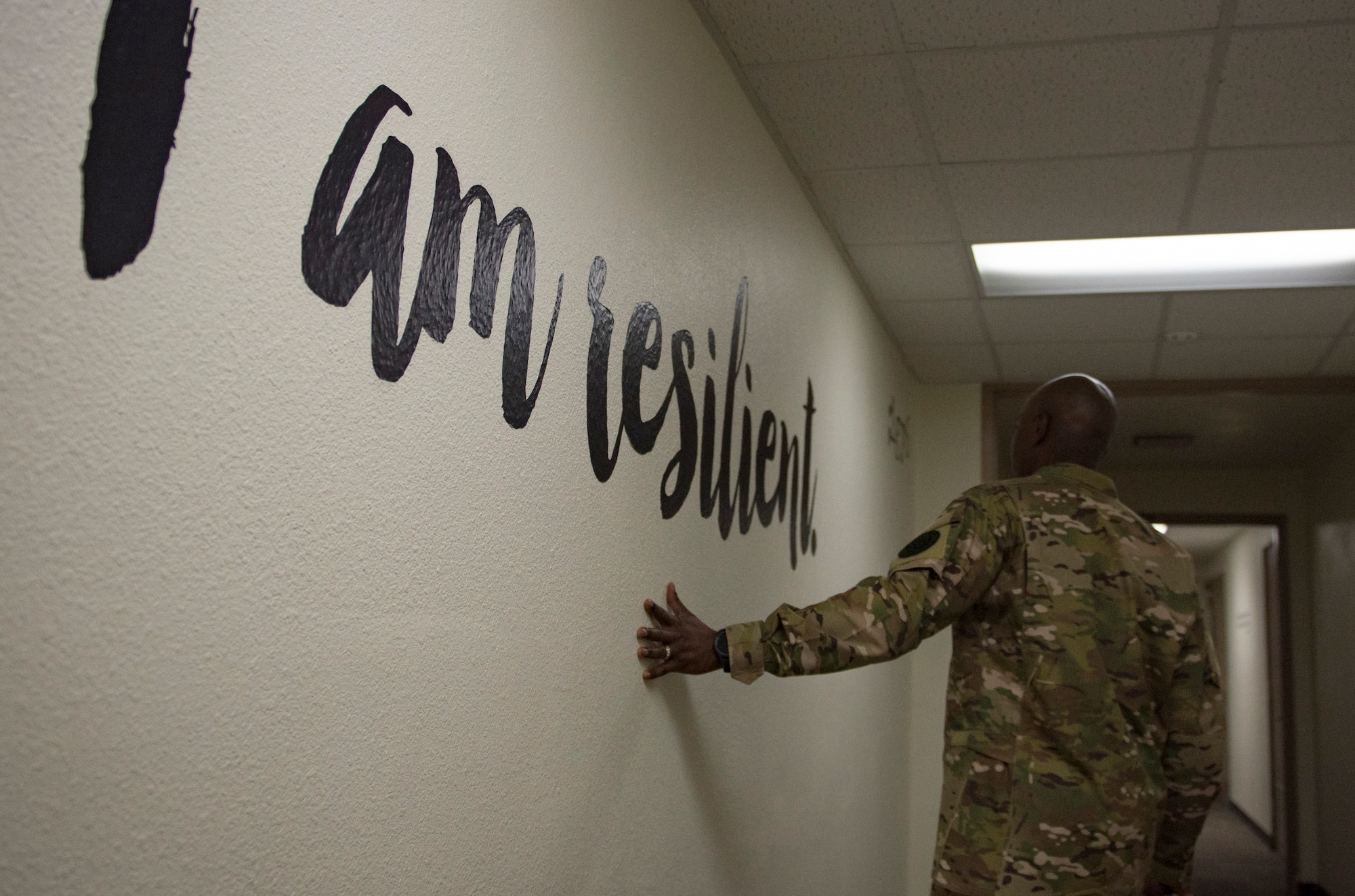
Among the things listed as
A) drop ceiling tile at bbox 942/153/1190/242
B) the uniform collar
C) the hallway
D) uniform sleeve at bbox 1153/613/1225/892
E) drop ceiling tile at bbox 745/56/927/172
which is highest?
drop ceiling tile at bbox 942/153/1190/242

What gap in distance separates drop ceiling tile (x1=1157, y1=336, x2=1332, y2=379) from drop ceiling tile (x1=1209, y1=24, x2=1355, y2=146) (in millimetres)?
1971

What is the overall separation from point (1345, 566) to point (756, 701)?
15.6ft

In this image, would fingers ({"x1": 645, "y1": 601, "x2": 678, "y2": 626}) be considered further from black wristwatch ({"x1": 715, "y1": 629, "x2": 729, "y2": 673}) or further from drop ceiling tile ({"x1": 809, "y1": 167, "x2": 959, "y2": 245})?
drop ceiling tile ({"x1": 809, "y1": 167, "x2": 959, "y2": 245})

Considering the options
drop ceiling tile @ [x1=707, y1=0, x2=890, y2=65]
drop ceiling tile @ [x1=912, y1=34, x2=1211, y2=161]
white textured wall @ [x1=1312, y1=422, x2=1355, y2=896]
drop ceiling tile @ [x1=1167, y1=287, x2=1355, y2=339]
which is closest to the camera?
drop ceiling tile @ [x1=707, y1=0, x2=890, y2=65]

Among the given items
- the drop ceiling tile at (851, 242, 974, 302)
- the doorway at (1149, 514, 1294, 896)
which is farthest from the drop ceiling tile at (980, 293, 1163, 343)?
the doorway at (1149, 514, 1294, 896)

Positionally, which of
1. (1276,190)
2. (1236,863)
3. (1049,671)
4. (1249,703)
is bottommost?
(1236,863)

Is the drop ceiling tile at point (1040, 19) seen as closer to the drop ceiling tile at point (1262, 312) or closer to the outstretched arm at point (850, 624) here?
the outstretched arm at point (850, 624)

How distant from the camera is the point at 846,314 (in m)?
3.67

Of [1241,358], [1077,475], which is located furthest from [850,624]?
[1241,358]

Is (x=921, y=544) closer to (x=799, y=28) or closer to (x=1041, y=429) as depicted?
(x=1041, y=429)

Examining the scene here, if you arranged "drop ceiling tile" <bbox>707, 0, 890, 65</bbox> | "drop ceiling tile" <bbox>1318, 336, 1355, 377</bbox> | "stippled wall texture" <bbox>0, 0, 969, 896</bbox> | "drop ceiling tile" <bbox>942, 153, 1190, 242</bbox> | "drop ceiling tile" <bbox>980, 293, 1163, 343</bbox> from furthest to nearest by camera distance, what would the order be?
"drop ceiling tile" <bbox>1318, 336, 1355, 377</bbox> → "drop ceiling tile" <bbox>980, 293, 1163, 343</bbox> → "drop ceiling tile" <bbox>942, 153, 1190, 242</bbox> → "drop ceiling tile" <bbox>707, 0, 890, 65</bbox> → "stippled wall texture" <bbox>0, 0, 969, 896</bbox>

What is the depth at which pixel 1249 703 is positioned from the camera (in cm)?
958

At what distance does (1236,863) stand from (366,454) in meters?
8.64

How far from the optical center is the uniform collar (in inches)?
86.2
